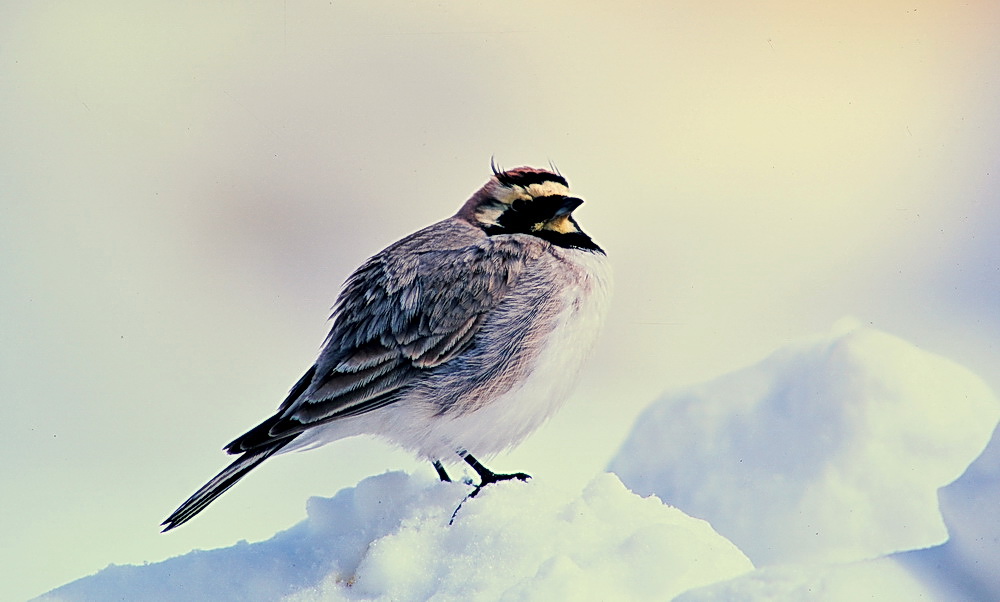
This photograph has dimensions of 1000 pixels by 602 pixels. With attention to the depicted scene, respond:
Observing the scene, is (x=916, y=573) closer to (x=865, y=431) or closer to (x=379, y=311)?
(x=865, y=431)

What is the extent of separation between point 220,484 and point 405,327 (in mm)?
657

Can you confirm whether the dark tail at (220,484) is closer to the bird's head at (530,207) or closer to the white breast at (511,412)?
the white breast at (511,412)

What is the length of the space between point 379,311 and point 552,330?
508 mm

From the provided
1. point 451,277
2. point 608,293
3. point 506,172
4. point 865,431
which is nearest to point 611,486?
point 608,293

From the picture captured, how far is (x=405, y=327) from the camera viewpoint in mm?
2795

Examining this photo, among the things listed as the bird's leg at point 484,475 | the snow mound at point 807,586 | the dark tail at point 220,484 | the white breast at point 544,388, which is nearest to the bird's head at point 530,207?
the white breast at point 544,388

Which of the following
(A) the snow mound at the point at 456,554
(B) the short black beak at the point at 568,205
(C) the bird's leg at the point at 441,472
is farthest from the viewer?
(C) the bird's leg at the point at 441,472

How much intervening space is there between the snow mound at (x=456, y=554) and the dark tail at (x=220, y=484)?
261 mm

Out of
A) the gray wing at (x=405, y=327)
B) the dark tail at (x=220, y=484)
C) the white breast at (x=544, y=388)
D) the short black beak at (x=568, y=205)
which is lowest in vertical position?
Answer: the white breast at (x=544, y=388)

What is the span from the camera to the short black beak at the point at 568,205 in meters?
2.90

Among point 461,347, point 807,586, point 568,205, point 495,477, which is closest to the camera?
point 807,586

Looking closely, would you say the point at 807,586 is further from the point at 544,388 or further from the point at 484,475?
the point at 484,475

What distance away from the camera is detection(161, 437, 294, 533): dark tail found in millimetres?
2598

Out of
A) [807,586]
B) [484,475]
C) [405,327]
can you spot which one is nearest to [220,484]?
[405,327]
